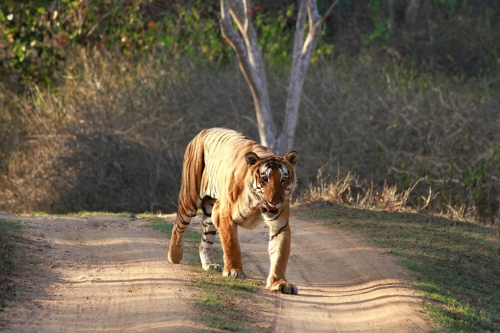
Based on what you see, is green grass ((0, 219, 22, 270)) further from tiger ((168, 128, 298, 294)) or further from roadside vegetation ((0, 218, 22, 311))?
tiger ((168, 128, 298, 294))

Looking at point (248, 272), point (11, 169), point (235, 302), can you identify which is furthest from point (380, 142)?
point (235, 302)

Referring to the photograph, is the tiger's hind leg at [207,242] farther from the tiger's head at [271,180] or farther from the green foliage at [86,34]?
the green foliage at [86,34]

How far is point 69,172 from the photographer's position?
657 inches

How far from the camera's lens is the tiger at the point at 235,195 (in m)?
6.82

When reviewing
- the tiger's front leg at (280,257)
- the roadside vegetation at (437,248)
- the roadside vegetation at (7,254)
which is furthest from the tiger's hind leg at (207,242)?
the roadside vegetation at (437,248)

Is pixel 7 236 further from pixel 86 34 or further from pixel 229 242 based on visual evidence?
pixel 86 34

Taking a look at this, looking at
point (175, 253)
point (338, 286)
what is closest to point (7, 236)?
point (175, 253)

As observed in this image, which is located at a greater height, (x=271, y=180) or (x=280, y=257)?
(x=271, y=180)

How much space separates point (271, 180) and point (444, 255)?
3.19 m

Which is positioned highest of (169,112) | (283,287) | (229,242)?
(169,112)

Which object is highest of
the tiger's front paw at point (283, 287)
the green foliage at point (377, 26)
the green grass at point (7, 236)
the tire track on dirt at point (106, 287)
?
the green foliage at point (377, 26)

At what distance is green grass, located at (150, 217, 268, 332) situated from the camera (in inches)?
240

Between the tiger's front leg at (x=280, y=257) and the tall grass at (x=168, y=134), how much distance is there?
8630 mm

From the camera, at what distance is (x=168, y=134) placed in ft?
57.4
